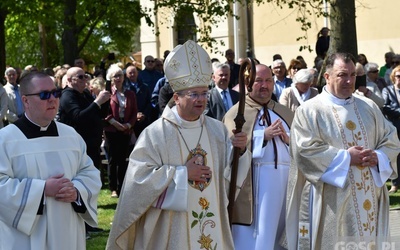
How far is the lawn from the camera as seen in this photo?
11.0m

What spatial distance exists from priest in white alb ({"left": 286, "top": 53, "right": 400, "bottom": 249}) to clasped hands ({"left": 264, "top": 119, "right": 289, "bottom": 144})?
556mm

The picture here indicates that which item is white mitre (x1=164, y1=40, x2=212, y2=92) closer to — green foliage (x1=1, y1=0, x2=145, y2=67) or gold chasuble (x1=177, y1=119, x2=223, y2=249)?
gold chasuble (x1=177, y1=119, x2=223, y2=249)

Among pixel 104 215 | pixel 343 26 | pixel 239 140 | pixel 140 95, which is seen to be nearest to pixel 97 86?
pixel 140 95

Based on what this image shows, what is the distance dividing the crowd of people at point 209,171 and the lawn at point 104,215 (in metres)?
2.38

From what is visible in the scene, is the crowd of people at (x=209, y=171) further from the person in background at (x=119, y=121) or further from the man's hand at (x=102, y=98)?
the person in background at (x=119, y=121)

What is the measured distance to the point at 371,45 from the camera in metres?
27.2

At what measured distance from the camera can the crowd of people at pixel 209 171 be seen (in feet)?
22.9

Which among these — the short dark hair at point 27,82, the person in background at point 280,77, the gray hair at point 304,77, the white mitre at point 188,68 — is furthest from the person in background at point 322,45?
the short dark hair at point 27,82

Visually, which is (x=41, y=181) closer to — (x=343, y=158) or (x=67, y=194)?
(x=67, y=194)

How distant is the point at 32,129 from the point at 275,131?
9.26ft

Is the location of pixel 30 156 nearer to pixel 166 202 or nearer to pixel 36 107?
pixel 36 107

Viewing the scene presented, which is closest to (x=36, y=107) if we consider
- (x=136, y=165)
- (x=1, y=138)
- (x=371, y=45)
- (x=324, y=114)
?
(x=1, y=138)

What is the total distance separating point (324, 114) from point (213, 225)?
160 cm

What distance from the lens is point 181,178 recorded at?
7266 mm
